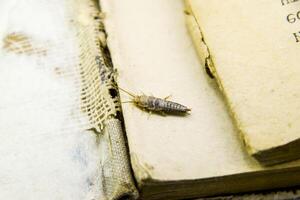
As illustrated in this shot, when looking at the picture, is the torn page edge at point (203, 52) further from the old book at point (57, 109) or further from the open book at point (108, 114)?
the old book at point (57, 109)

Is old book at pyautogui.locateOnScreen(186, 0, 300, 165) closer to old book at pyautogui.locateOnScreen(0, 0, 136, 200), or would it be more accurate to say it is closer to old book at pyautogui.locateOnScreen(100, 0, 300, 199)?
old book at pyautogui.locateOnScreen(100, 0, 300, 199)

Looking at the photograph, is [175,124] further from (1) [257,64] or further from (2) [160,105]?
(1) [257,64]

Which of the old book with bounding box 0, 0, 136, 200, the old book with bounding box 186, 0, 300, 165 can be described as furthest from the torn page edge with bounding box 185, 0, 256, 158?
the old book with bounding box 0, 0, 136, 200

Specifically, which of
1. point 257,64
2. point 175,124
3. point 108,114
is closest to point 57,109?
point 108,114

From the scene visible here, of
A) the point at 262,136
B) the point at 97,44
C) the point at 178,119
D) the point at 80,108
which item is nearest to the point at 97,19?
the point at 97,44

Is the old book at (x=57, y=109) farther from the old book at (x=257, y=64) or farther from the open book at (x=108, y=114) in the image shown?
the old book at (x=257, y=64)

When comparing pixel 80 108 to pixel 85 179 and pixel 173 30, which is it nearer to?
pixel 85 179

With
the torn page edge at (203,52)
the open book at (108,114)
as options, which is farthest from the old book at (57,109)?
the torn page edge at (203,52)
